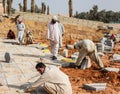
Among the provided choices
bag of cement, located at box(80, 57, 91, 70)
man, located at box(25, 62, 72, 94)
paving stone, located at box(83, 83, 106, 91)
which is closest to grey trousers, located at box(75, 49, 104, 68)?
bag of cement, located at box(80, 57, 91, 70)

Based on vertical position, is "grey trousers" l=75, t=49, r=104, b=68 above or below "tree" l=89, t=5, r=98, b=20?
below

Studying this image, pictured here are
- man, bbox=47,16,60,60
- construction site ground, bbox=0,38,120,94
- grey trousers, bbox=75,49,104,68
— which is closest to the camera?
construction site ground, bbox=0,38,120,94

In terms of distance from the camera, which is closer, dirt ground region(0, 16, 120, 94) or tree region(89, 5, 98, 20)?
dirt ground region(0, 16, 120, 94)

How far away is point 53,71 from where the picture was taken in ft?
24.3

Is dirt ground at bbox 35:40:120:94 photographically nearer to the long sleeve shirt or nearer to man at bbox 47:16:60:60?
the long sleeve shirt

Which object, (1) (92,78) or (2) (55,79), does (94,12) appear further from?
(2) (55,79)

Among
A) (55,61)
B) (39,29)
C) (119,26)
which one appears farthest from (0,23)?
(55,61)

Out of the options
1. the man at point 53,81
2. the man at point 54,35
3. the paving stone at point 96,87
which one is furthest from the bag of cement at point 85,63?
the man at point 53,81

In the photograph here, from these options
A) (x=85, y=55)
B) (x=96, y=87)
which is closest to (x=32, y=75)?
(x=96, y=87)

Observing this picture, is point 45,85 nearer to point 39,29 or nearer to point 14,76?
point 14,76

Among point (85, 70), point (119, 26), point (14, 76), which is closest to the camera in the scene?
point (14, 76)

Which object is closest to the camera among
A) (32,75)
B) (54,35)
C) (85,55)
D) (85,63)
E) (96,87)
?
(96,87)

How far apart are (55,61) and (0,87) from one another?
190 inches

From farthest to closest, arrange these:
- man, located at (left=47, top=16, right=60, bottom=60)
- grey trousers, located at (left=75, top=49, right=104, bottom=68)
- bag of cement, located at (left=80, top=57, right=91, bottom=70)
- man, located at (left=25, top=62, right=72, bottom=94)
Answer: man, located at (left=47, top=16, right=60, bottom=60)
bag of cement, located at (left=80, top=57, right=91, bottom=70)
grey trousers, located at (left=75, top=49, right=104, bottom=68)
man, located at (left=25, top=62, right=72, bottom=94)
